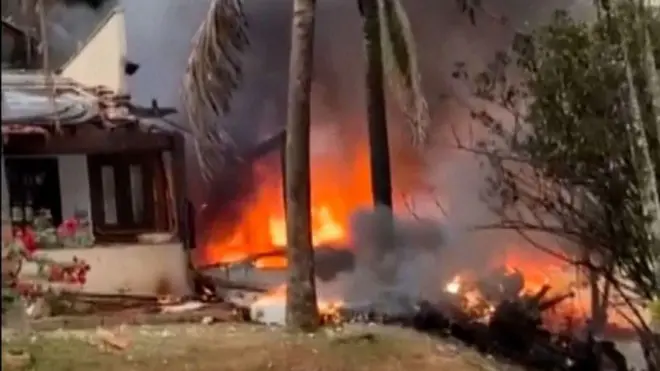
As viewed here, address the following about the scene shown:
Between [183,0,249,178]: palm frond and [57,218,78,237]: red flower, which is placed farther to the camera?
[183,0,249,178]: palm frond

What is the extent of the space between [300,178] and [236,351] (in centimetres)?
28

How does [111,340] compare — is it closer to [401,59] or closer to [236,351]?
[236,351]

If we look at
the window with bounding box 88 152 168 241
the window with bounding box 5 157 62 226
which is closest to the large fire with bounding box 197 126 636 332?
the window with bounding box 88 152 168 241

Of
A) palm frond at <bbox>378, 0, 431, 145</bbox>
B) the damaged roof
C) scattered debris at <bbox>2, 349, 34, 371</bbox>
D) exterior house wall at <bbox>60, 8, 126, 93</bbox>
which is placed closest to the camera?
scattered debris at <bbox>2, 349, 34, 371</bbox>

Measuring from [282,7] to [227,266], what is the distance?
39cm

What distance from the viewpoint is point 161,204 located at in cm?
143

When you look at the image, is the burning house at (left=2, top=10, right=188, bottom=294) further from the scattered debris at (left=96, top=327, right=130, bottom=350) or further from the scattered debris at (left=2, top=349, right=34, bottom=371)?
the scattered debris at (left=2, top=349, right=34, bottom=371)

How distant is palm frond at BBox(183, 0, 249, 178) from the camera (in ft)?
4.85

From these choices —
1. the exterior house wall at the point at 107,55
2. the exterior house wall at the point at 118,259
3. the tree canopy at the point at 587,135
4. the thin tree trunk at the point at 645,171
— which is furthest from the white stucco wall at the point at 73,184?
the thin tree trunk at the point at 645,171

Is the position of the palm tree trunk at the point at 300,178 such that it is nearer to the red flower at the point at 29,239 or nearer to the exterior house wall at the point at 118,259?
the exterior house wall at the point at 118,259

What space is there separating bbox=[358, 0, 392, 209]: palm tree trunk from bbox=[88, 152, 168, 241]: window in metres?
0.33

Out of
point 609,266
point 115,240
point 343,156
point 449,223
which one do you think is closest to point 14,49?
point 115,240

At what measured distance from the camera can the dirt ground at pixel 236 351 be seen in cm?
125

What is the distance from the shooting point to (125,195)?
1.40 metres
